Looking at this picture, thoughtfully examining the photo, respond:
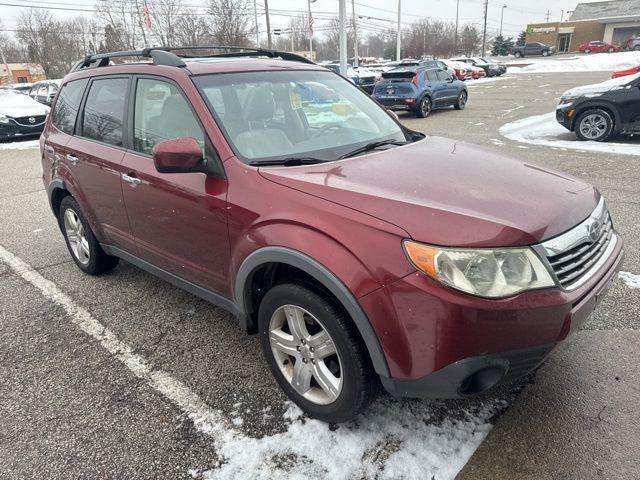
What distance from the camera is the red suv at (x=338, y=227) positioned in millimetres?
1854

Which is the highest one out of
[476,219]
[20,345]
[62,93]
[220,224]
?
[62,93]

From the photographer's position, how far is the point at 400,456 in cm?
Result: 219

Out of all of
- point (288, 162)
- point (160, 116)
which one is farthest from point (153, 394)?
point (160, 116)

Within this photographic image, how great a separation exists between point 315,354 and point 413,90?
13801 millimetres

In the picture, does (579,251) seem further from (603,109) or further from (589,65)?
(589,65)

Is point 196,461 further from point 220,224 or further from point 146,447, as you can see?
point 220,224

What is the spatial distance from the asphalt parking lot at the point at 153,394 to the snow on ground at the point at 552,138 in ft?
16.8

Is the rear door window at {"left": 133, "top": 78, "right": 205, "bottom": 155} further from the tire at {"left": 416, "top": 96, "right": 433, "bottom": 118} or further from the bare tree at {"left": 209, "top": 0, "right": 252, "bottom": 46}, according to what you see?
the bare tree at {"left": 209, "top": 0, "right": 252, "bottom": 46}

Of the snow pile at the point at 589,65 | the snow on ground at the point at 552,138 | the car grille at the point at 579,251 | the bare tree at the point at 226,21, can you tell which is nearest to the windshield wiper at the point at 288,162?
the car grille at the point at 579,251

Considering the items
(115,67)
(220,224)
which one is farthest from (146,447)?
(115,67)

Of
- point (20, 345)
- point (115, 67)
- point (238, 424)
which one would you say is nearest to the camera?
point (238, 424)

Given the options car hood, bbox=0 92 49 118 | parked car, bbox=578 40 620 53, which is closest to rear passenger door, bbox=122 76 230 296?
car hood, bbox=0 92 49 118

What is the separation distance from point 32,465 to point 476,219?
2.36 meters

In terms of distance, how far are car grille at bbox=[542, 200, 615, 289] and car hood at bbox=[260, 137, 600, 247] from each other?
0.05 metres
